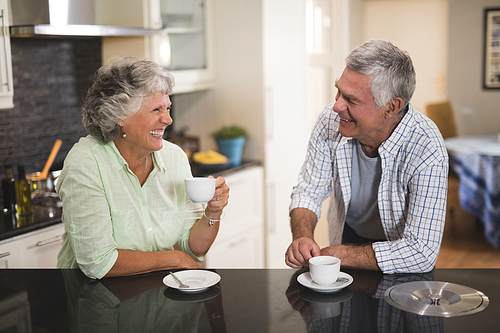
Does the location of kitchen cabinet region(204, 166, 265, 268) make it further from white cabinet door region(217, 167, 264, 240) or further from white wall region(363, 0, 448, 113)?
white wall region(363, 0, 448, 113)

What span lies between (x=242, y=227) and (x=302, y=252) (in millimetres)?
1936

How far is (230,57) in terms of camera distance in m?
3.78

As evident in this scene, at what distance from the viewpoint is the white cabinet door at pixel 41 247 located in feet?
7.82

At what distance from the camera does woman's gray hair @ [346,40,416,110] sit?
68.3 inches

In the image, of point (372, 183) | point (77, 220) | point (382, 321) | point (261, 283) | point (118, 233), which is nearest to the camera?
point (382, 321)

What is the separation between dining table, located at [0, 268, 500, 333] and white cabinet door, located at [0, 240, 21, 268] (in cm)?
73

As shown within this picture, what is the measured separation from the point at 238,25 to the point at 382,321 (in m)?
2.82

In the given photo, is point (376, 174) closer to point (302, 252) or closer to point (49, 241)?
point (302, 252)

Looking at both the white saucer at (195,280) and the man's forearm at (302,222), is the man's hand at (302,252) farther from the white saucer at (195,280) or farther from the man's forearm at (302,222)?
the white saucer at (195,280)

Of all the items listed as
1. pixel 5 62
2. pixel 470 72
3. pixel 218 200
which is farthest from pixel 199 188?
pixel 470 72

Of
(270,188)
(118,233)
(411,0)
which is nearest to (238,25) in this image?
(270,188)

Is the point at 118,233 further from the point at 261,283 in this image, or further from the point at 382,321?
the point at 382,321

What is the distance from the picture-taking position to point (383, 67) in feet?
5.71

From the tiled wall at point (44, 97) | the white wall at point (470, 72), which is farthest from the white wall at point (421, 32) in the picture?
the tiled wall at point (44, 97)
